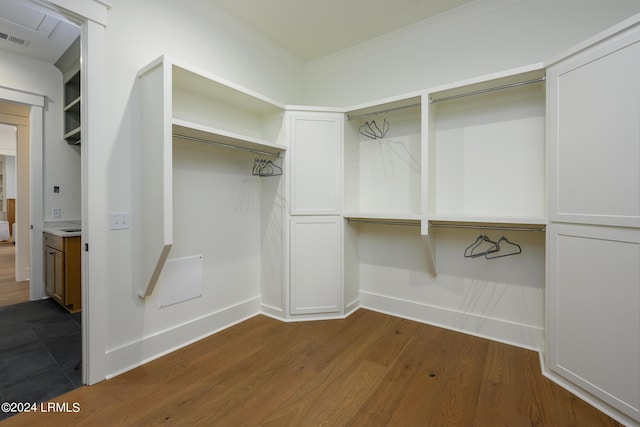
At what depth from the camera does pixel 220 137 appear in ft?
7.79

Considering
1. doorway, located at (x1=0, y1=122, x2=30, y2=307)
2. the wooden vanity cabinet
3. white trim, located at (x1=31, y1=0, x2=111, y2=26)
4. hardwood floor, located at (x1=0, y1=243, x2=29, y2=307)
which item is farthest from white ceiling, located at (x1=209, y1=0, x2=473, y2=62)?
hardwood floor, located at (x1=0, y1=243, x2=29, y2=307)

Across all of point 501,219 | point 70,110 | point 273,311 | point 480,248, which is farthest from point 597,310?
point 70,110

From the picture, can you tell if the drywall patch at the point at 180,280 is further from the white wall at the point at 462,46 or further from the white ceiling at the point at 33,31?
the white wall at the point at 462,46

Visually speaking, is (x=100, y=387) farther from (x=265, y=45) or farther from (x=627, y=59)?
(x=627, y=59)

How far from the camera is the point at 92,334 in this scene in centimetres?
186

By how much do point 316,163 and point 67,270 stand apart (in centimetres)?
295

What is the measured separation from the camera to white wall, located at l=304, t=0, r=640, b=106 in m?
2.15

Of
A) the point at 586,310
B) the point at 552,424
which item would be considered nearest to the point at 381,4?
the point at 586,310

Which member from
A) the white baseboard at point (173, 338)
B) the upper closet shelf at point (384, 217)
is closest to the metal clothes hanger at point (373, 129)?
the upper closet shelf at point (384, 217)

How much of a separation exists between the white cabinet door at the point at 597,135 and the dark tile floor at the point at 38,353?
333 cm

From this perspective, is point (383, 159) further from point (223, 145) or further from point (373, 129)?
point (223, 145)

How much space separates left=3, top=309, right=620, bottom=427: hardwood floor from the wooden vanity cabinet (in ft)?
6.07

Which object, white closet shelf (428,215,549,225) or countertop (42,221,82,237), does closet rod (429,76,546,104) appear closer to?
white closet shelf (428,215,549,225)

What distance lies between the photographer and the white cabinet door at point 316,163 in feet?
9.25
